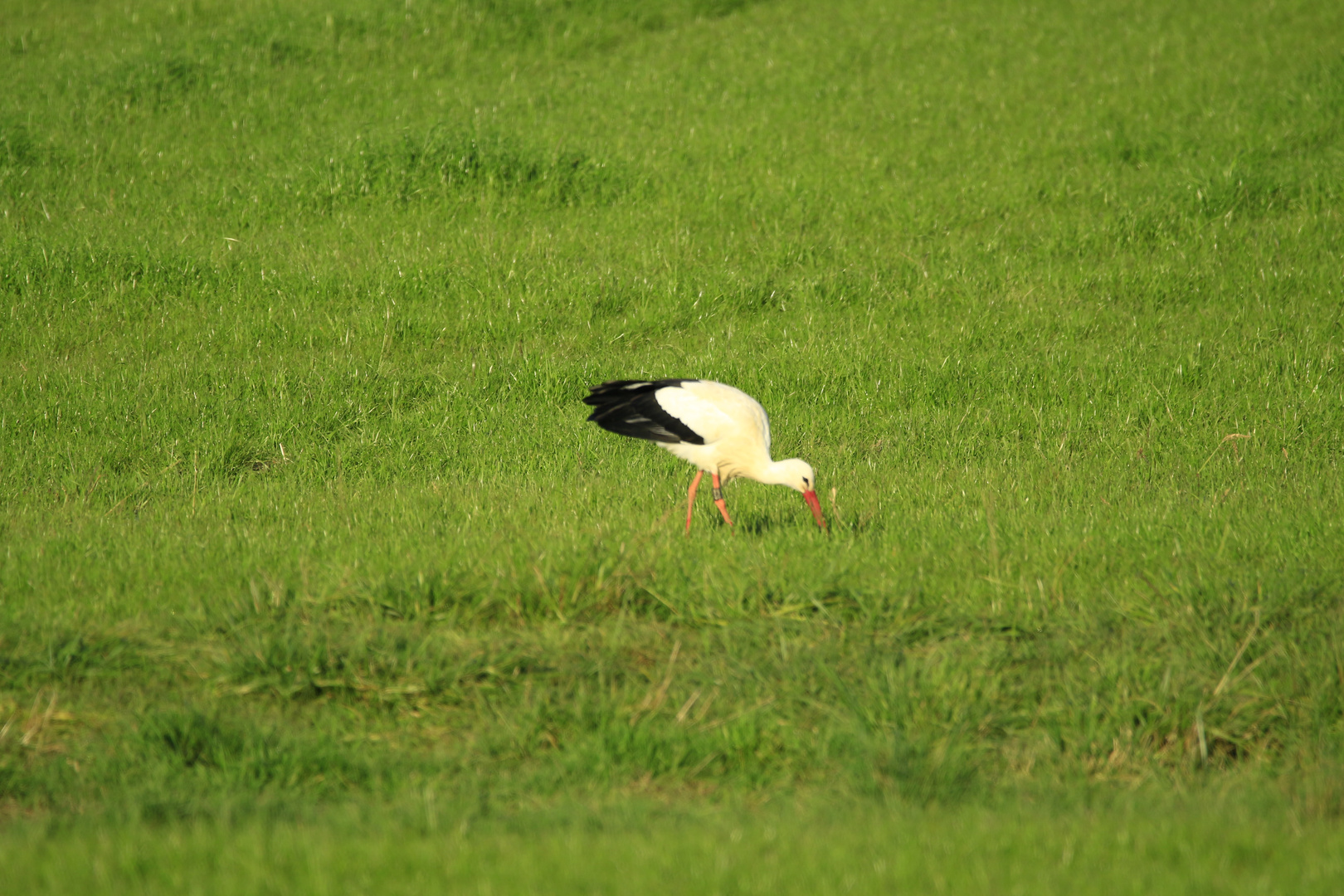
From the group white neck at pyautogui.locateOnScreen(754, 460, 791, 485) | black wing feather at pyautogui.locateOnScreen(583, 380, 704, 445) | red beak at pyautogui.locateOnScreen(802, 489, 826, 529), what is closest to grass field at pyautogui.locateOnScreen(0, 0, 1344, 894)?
red beak at pyautogui.locateOnScreen(802, 489, 826, 529)

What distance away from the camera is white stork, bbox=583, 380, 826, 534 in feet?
21.3

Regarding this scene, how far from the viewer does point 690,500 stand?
253 inches

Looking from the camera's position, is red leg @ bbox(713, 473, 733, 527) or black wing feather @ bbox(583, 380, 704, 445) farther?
black wing feather @ bbox(583, 380, 704, 445)

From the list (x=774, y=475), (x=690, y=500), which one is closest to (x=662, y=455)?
(x=690, y=500)

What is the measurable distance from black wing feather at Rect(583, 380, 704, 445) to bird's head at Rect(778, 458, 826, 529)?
2.02 ft

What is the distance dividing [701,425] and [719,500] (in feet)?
1.52

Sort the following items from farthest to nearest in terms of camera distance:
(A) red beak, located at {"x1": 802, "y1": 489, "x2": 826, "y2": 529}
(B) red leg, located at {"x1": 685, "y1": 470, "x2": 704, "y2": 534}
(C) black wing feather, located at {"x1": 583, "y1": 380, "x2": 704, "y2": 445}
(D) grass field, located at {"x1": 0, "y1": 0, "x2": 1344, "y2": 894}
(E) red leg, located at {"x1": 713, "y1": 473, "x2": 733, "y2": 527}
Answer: (C) black wing feather, located at {"x1": 583, "y1": 380, "x2": 704, "y2": 445} → (E) red leg, located at {"x1": 713, "y1": 473, "x2": 733, "y2": 527} → (B) red leg, located at {"x1": 685, "y1": 470, "x2": 704, "y2": 534} → (A) red beak, located at {"x1": 802, "y1": 489, "x2": 826, "y2": 529} → (D) grass field, located at {"x1": 0, "y1": 0, "x2": 1344, "y2": 894}

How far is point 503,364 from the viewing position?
9.05 metres

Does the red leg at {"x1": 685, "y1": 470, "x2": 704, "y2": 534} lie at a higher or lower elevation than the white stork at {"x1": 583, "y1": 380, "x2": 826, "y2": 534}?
lower

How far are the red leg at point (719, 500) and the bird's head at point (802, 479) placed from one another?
418 millimetres

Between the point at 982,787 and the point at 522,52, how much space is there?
14871mm

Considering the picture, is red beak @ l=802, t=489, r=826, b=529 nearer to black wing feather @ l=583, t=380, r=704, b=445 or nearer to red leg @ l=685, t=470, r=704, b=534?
red leg @ l=685, t=470, r=704, b=534

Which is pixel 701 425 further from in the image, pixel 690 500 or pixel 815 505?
pixel 815 505

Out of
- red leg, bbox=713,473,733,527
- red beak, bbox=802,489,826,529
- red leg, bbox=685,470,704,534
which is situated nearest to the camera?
red beak, bbox=802,489,826,529
